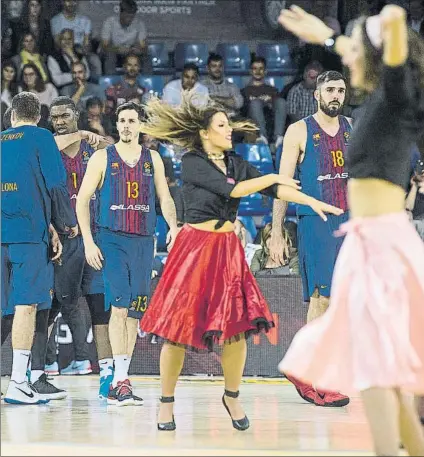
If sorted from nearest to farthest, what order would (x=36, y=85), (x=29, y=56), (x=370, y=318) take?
(x=370, y=318), (x=36, y=85), (x=29, y=56)

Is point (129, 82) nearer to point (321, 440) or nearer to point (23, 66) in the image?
point (23, 66)

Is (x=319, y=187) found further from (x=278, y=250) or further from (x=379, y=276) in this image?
(x=379, y=276)

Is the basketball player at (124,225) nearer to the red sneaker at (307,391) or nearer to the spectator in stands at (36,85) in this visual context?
the red sneaker at (307,391)

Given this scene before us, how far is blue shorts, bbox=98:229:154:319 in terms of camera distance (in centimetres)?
752

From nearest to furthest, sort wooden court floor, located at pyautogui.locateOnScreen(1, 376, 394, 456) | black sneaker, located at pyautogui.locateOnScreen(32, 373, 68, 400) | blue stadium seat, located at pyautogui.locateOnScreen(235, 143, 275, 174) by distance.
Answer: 1. wooden court floor, located at pyautogui.locateOnScreen(1, 376, 394, 456)
2. black sneaker, located at pyautogui.locateOnScreen(32, 373, 68, 400)
3. blue stadium seat, located at pyautogui.locateOnScreen(235, 143, 275, 174)

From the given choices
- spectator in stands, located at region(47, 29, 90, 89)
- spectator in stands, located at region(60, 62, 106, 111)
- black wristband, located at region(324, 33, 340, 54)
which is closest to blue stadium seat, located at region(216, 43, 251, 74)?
spectator in stands, located at region(47, 29, 90, 89)

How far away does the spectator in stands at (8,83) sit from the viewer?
12742 mm

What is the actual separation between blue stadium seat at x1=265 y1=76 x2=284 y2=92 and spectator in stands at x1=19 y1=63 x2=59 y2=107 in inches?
103

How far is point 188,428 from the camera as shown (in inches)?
250

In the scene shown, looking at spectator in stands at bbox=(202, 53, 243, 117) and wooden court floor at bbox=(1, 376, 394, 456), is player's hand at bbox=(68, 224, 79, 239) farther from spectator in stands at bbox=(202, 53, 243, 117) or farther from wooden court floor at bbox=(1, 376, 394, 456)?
spectator in stands at bbox=(202, 53, 243, 117)

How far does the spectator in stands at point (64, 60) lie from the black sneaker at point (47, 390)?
6009mm

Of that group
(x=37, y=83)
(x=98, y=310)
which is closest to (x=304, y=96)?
(x=37, y=83)

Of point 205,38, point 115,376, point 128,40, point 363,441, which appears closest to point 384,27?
point 363,441

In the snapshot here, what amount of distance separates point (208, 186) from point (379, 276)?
1.60m
